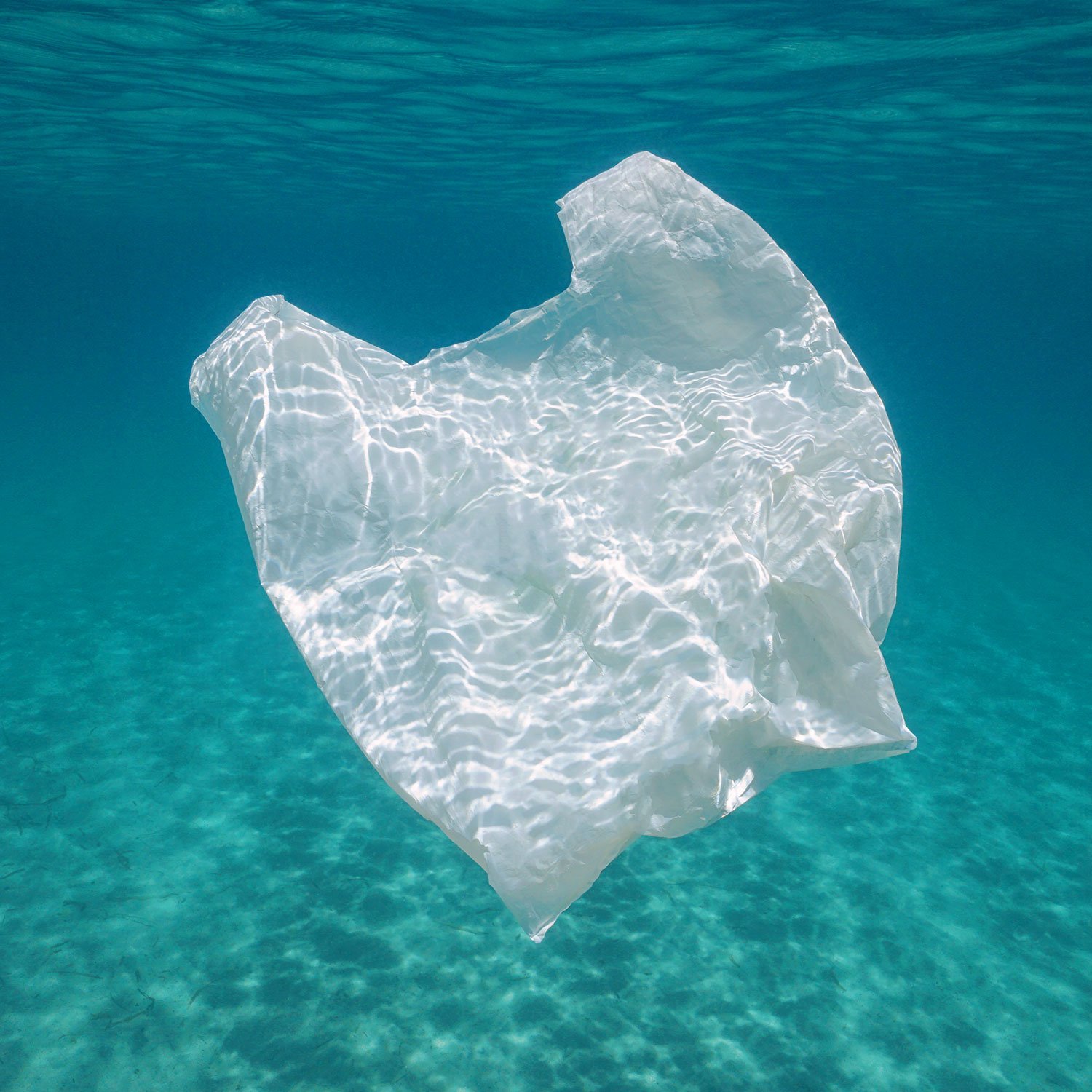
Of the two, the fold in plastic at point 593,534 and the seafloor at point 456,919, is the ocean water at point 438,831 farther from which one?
the fold in plastic at point 593,534

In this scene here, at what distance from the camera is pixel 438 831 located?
738 centimetres

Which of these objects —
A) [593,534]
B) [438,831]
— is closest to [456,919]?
[438,831]

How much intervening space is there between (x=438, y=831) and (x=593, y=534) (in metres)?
3.91

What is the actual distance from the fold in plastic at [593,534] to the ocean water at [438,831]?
89.3 inches

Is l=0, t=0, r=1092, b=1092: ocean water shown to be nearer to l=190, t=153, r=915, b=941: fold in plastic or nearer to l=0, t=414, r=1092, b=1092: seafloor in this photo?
l=0, t=414, r=1092, b=1092: seafloor

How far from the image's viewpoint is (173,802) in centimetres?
759

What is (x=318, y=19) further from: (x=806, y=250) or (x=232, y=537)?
(x=806, y=250)

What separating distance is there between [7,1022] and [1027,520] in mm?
24846

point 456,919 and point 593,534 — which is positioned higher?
point 593,534

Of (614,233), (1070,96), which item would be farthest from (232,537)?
(1070,96)

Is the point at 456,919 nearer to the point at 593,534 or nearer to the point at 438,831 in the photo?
the point at 438,831

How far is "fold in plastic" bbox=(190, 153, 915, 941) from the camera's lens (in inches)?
174

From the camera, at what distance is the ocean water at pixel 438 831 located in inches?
214

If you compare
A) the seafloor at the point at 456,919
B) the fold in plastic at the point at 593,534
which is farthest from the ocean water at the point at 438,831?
the fold in plastic at the point at 593,534
